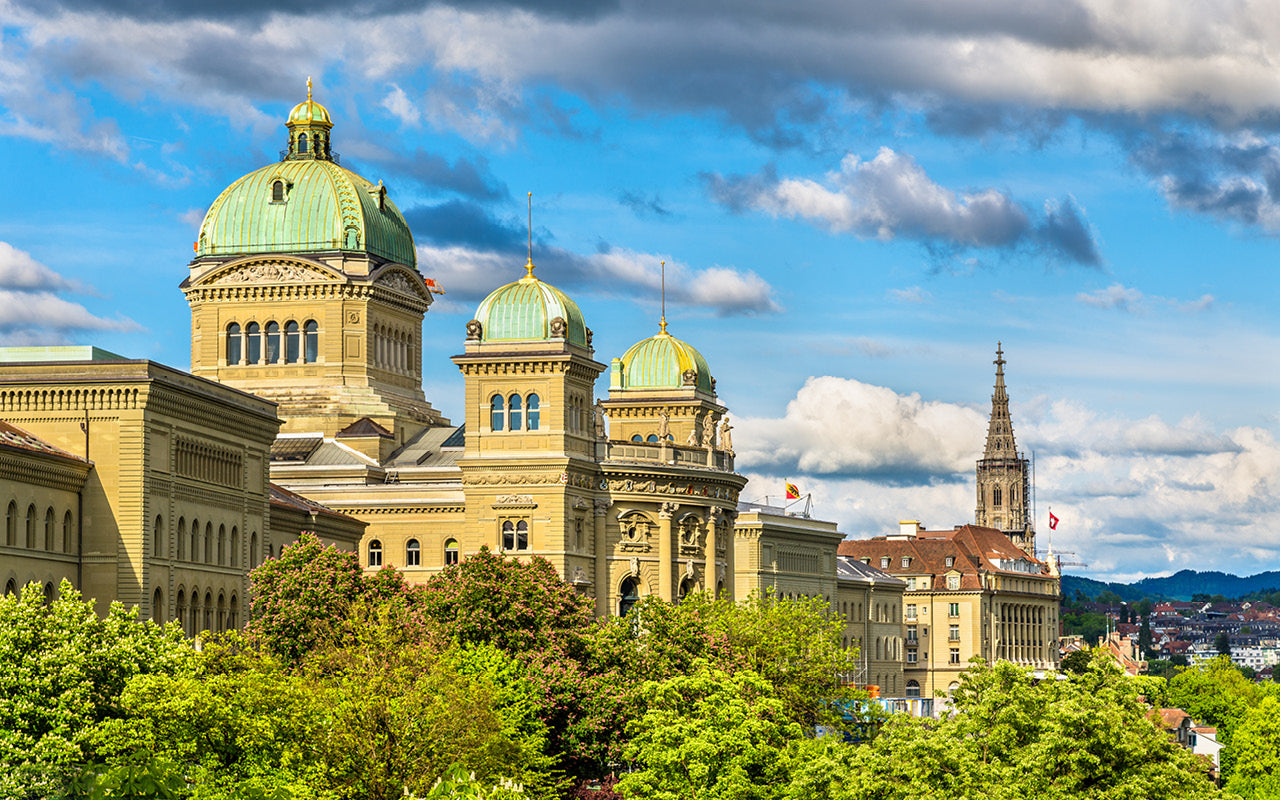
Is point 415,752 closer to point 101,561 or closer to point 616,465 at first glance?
point 101,561

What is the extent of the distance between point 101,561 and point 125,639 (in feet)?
74.0

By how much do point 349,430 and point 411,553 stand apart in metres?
11.7

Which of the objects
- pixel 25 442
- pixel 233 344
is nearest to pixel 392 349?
pixel 233 344

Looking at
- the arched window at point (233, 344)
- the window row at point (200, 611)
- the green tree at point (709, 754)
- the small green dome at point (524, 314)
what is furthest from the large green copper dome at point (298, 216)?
the green tree at point (709, 754)

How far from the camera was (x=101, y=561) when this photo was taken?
9988 cm

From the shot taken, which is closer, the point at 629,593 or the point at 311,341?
the point at 629,593

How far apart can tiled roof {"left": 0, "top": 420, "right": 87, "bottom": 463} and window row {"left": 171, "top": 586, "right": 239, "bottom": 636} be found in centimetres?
788

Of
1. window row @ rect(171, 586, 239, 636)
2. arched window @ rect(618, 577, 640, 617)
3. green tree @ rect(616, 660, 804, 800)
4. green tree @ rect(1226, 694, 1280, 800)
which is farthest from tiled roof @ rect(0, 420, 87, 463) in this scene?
green tree @ rect(1226, 694, 1280, 800)

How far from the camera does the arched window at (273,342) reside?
15562cm

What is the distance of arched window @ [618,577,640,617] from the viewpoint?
5635 inches

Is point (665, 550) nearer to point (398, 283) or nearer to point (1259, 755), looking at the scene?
point (398, 283)

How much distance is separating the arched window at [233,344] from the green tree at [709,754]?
68.7 meters

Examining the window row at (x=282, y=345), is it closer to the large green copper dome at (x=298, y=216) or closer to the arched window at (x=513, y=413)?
the large green copper dome at (x=298, y=216)

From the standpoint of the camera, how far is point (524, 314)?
140 m
